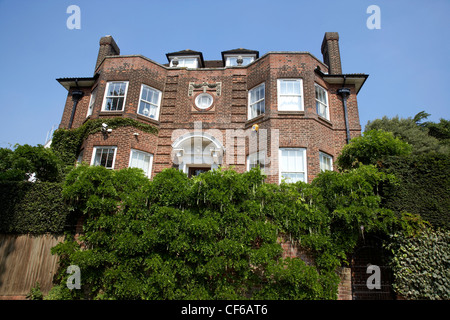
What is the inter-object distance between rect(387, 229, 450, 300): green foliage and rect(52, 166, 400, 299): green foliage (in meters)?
0.74

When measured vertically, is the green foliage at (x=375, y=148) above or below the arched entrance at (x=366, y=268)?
above

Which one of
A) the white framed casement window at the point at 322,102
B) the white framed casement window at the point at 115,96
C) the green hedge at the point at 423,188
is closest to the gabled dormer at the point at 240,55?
the white framed casement window at the point at 322,102

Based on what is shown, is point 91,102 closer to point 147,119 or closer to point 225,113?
point 147,119

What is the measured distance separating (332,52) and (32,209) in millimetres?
→ 15724

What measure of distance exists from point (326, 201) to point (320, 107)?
682cm

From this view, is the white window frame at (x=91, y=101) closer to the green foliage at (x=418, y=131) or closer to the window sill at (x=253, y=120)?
the window sill at (x=253, y=120)

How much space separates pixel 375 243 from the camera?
7.21 m

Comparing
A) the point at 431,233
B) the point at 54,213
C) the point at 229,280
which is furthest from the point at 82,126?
the point at 431,233

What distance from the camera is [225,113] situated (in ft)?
43.3

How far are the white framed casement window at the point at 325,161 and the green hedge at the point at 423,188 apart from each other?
4335mm

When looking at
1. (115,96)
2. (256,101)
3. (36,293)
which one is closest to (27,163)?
(36,293)

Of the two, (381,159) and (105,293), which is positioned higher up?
(381,159)

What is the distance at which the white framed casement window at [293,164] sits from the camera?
10839 millimetres
